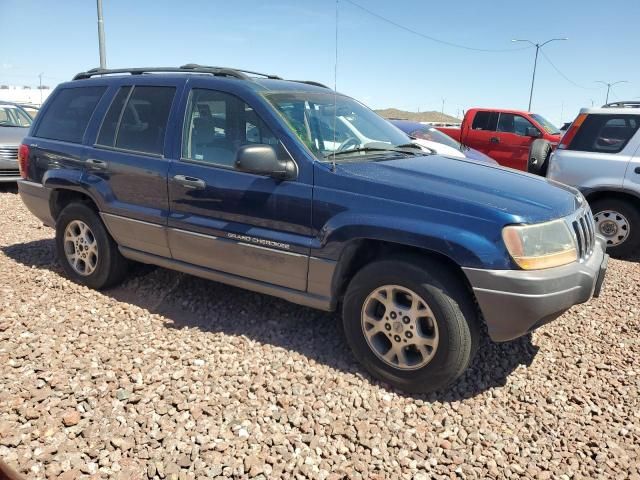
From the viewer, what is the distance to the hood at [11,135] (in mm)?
9383

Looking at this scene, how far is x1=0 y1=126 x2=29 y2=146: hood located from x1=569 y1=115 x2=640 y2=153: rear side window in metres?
9.18

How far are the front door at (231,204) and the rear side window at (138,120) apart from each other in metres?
0.26

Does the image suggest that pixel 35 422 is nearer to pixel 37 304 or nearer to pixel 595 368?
pixel 37 304

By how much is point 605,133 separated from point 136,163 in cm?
537

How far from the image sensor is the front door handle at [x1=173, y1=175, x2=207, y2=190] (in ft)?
12.0

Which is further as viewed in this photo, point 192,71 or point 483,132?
point 483,132

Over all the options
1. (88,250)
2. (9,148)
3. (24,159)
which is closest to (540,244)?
(88,250)

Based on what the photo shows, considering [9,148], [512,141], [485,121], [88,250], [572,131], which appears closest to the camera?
[88,250]

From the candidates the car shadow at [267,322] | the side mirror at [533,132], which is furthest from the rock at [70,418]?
the side mirror at [533,132]

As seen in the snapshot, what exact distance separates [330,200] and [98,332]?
2.02m

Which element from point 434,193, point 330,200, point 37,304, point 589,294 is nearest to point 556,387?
point 589,294

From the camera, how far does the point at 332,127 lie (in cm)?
374

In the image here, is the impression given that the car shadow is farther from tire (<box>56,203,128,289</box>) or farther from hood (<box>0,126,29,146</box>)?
hood (<box>0,126,29,146</box>)

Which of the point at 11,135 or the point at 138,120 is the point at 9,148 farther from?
the point at 138,120
